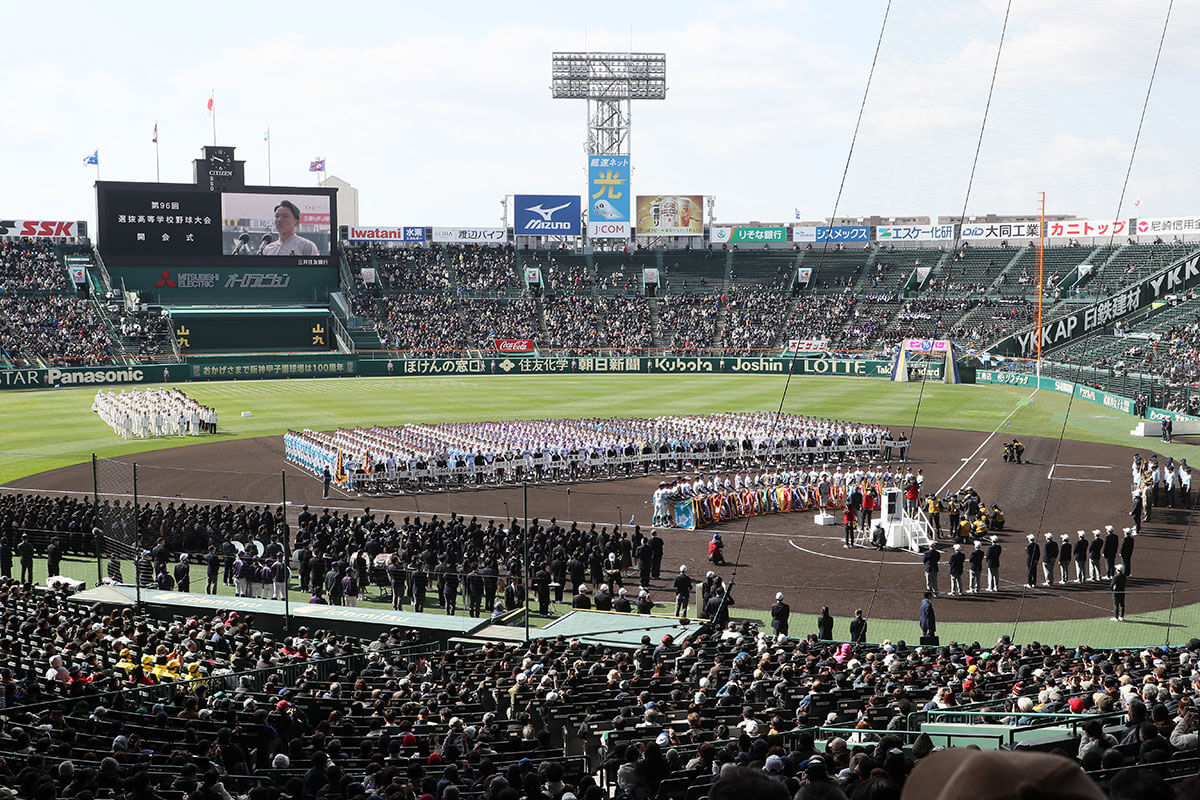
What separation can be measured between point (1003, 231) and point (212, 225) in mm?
62579

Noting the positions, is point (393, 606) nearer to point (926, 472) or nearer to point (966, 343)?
point (926, 472)

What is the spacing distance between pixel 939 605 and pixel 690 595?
16.4 feet

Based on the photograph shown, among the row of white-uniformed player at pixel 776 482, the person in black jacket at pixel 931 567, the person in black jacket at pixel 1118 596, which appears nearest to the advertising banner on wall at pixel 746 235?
the row of white-uniformed player at pixel 776 482

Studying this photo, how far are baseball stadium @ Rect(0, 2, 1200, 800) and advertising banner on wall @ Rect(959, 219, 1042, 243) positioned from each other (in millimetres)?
438

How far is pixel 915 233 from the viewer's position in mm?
92312

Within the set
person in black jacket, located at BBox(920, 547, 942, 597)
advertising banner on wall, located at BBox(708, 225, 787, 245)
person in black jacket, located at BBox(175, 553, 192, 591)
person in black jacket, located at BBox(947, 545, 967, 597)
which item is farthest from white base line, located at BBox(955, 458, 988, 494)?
advertising banner on wall, located at BBox(708, 225, 787, 245)

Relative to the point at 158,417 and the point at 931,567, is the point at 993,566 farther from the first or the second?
the point at 158,417

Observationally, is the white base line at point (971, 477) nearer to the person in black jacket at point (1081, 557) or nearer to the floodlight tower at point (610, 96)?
the person in black jacket at point (1081, 557)

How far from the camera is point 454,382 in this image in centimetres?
6819

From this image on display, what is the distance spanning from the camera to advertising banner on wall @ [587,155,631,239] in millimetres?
93188

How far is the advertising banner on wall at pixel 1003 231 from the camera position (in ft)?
284

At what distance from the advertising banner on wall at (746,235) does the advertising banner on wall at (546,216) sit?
12.7 m

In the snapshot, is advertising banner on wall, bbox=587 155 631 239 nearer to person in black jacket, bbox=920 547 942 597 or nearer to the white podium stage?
the white podium stage

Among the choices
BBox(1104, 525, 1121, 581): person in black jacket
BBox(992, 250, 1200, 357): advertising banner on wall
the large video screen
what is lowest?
BBox(1104, 525, 1121, 581): person in black jacket
